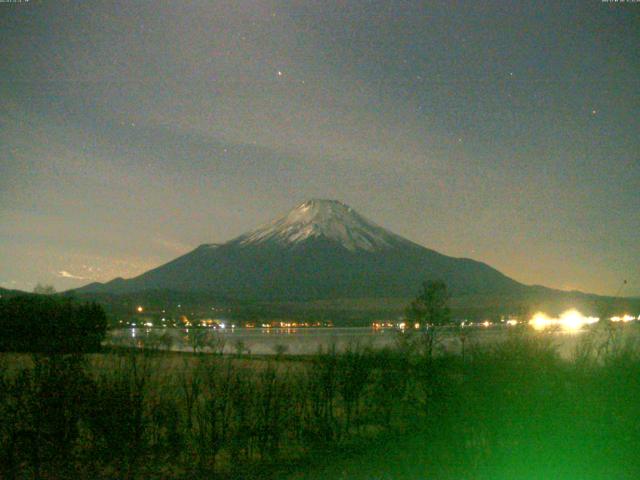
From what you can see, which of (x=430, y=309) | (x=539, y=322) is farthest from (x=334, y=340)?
(x=430, y=309)

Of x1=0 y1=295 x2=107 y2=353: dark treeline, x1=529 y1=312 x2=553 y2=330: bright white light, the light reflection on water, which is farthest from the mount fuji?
x1=529 y1=312 x2=553 y2=330: bright white light

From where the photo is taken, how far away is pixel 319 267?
161 metres

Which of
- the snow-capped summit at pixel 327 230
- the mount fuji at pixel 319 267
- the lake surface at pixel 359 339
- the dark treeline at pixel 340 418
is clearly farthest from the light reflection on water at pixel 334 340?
the snow-capped summit at pixel 327 230

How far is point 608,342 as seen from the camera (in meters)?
12.1

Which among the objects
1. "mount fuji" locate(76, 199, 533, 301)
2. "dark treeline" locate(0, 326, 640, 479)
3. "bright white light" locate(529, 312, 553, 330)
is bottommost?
"dark treeline" locate(0, 326, 640, 479)

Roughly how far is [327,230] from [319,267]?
25039mm

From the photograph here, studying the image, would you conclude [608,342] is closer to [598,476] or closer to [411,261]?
[598,476]

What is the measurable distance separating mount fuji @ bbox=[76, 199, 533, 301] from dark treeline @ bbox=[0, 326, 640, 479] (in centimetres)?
10993

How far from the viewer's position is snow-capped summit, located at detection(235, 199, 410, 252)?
17512cm

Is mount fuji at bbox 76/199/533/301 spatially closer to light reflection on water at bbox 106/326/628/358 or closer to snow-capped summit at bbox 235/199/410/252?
snow-capped summit at bbox 235/199/410/252

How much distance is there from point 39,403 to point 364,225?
179690 millimetres

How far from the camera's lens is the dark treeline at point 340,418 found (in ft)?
26.2

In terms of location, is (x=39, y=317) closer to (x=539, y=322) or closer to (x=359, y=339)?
(x=359, y=339)

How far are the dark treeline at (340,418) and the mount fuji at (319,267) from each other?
10993 cm
